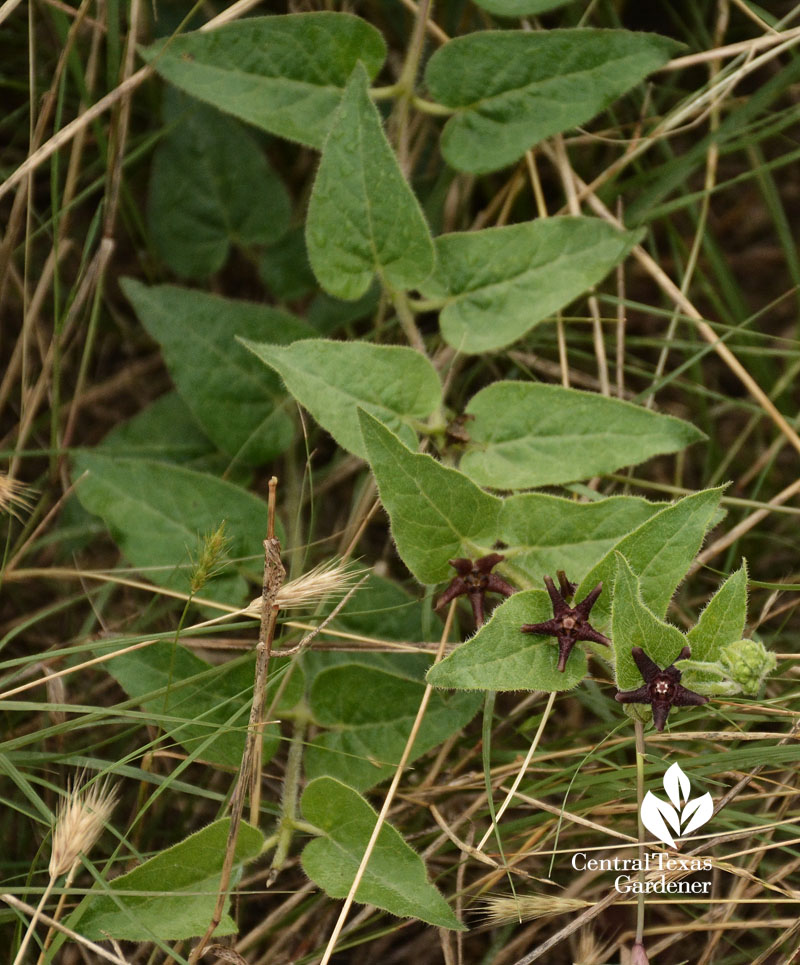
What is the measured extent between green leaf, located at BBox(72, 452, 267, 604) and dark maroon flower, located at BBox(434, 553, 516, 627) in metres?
0.57

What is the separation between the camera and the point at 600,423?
6.29 feet

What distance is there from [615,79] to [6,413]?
75.1 inches

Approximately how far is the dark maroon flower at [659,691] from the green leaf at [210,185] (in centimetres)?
156

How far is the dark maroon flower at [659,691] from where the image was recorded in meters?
1.54

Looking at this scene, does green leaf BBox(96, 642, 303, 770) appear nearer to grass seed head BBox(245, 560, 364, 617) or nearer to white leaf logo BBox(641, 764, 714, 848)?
grass seed head BBox(245, 560, 364, 617)

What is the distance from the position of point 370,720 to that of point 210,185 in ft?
4.87

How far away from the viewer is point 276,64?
6.90 feet

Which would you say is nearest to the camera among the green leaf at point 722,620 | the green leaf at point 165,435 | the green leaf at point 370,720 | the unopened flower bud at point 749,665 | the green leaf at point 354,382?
the unopened flower bud at point 749,665

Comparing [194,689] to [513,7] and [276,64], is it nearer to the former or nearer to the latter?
[276,64]

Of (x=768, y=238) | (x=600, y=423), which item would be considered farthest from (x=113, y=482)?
(x=768, y=238)

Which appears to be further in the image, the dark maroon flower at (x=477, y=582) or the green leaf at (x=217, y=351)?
the green leaf at (x=217, y=351)

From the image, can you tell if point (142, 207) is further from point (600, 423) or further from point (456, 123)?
point (600, 423)

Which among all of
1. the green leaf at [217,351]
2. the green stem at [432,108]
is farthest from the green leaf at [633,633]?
the green stem at [432,108]

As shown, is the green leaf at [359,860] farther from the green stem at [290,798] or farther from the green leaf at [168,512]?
the green leaf at [168,512]
